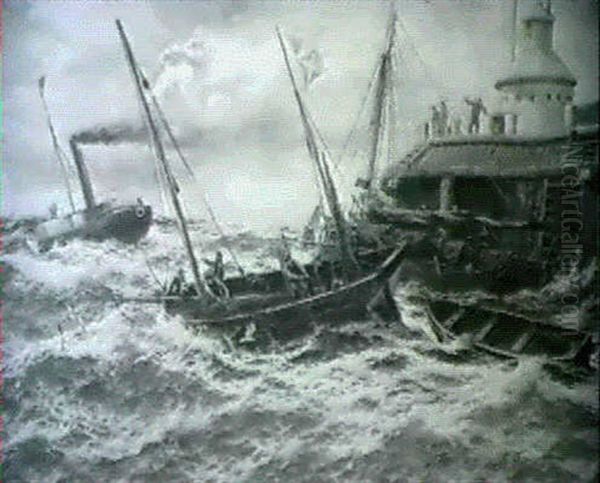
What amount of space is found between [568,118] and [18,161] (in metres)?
2.49

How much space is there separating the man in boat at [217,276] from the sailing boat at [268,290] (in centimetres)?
1

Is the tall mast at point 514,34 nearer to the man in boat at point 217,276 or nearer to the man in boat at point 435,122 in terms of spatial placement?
the man in boat at point 435,122

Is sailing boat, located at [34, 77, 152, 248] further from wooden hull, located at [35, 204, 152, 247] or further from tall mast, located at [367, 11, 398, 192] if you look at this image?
tall mast, located at [367, 11, 398, 192]

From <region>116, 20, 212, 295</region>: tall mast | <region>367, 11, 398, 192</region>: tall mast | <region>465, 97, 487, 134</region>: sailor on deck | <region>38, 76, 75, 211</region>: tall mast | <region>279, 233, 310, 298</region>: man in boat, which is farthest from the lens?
<region>38, 76, 75, 211</region>: tall mast

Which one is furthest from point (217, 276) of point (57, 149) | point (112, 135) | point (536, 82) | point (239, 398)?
point (536, 82)

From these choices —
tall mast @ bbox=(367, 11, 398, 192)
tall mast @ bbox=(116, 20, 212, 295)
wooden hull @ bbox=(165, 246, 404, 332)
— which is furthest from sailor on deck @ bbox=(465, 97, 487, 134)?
tall mast @ bbox=(116, 20, 212, 295)

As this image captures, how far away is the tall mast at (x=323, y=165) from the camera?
12.3ft

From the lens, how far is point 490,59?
3.61 metres

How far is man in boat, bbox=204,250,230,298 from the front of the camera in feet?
12.9

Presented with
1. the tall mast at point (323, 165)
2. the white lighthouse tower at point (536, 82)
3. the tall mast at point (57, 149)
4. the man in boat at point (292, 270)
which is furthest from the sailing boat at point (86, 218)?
the white lighthouse tower at point (536, 82)

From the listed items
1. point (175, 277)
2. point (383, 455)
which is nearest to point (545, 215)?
point (383, 455)

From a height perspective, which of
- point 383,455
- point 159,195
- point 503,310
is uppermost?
point 159,195

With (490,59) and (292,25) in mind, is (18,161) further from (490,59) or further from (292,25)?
(490,59)

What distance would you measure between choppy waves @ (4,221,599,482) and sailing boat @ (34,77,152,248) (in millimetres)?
63
